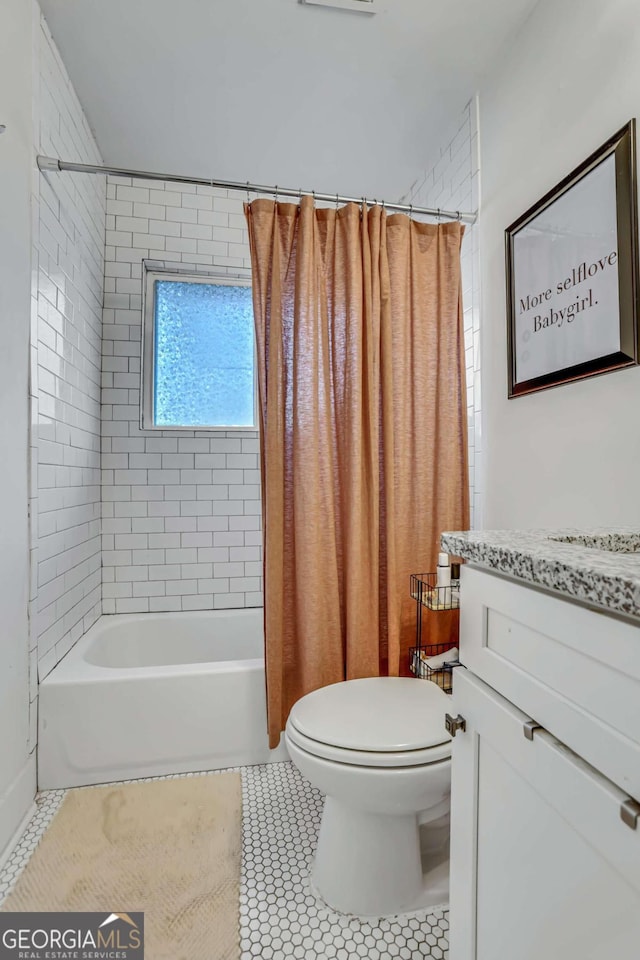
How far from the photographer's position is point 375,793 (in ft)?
3.51

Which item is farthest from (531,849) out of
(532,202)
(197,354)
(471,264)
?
(197,354)

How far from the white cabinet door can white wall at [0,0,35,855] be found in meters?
1.27

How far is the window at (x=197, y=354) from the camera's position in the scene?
2371mm

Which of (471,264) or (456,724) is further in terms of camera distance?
(471,264)

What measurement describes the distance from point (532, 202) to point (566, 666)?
1.51 metres

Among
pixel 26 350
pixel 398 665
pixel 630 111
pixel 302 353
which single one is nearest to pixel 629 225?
pixel 630 111

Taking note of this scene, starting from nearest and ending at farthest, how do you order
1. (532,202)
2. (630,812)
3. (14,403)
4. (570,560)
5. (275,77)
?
(630,812) → (570,560) → (14,403) → (532,202) → (275,77)

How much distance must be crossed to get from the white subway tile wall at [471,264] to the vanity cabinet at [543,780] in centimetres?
113

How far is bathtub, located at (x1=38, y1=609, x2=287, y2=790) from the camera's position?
5.13 feet

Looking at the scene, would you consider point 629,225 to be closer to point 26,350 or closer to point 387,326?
point 387,326

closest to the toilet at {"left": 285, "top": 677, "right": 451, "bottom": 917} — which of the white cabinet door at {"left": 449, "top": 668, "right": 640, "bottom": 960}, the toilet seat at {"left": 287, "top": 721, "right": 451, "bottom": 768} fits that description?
the toilet seat at {"left": 287, "top": 721, "right": 451, "bottom": 768}

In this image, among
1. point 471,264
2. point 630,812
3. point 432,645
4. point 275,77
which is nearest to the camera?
point 630,812

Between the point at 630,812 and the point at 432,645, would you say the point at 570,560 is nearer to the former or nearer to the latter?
the point at 630,812

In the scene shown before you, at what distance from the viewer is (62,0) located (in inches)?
58.3
